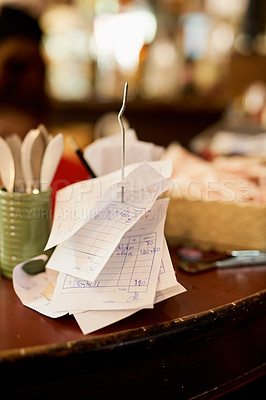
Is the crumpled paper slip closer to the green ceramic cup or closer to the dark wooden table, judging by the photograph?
the green ceramic cup

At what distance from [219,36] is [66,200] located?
3.44 m

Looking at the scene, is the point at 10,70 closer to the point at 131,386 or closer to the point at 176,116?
the point at 176,116

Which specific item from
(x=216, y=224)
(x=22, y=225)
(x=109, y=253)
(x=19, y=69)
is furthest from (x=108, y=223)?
(x=19, y=69)

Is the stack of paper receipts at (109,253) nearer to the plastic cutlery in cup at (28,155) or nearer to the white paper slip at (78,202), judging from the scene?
the white paper slip at (78,202)

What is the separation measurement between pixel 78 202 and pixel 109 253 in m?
0.13

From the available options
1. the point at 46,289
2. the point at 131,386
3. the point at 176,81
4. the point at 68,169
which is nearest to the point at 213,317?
the point at 131,386

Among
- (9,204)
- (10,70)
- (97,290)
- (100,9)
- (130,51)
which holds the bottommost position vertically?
(97,290)

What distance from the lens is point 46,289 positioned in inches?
31.6

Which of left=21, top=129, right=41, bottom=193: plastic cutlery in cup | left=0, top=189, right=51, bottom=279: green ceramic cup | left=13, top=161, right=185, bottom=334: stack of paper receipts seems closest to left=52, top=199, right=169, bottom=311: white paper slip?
left=13, top=161, right=185, bottom=334: stack of paper receipts

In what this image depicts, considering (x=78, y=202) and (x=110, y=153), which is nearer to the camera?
(x=78, y=202)

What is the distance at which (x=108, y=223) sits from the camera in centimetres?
77

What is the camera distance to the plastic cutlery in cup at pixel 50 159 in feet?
2.85

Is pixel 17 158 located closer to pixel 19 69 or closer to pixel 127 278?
pixel 127 278

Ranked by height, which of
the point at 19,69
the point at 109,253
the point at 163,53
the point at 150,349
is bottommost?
the point at 150,349
